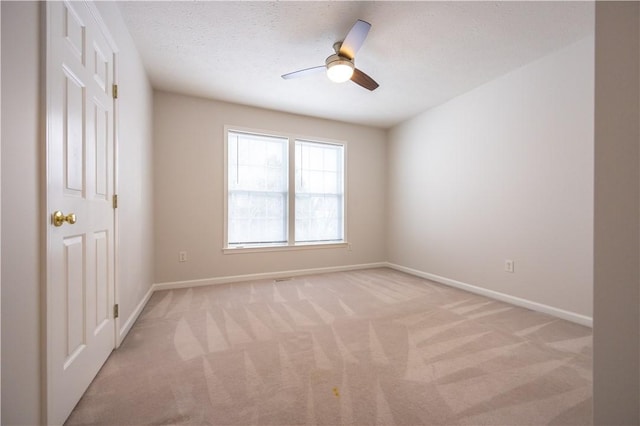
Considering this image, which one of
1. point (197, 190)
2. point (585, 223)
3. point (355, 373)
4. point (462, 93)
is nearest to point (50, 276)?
point (355, 373)

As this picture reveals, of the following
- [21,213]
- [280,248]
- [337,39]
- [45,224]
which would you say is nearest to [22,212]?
[21,213]

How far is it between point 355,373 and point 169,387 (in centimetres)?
107

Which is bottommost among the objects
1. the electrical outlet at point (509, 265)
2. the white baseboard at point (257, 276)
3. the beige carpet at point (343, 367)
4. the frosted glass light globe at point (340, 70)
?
the beige carpet at point (343, 367)

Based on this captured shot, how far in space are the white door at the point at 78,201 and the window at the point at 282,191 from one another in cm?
199

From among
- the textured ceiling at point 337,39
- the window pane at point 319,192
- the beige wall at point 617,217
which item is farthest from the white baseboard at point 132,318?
the beige wall at point 617,217

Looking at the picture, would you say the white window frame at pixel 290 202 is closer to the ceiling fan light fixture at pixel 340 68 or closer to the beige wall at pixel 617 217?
the ceiling fan light fixture at pixel 340 68

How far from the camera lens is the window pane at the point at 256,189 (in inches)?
150

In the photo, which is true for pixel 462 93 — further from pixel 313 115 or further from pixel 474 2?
pixel 313 115

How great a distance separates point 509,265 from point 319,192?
2.74m

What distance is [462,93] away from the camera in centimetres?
338

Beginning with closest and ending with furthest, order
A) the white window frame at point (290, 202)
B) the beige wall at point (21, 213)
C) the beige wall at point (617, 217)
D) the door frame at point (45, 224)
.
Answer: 1. the beige wall at point (617, 217)
2. the beige wall at point (21, 213)
3. the door frame at point (45, 224)
4. the white window frame at point (290, 202)

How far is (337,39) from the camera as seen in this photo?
7.69 feet

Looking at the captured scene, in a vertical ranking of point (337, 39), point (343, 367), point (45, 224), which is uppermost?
point (337, 39)

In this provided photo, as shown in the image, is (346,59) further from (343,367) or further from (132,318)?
(132,318)
